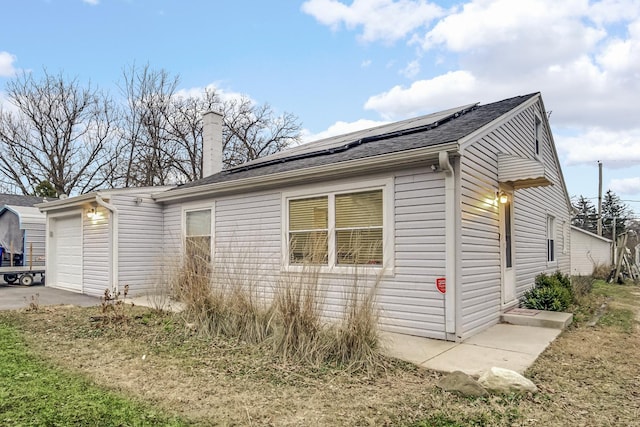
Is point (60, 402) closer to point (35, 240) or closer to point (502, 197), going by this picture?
point (502, 197)

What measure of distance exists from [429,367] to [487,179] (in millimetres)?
3233

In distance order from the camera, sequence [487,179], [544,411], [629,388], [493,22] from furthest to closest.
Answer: [493,22]
[487,179]
[629,388]
[544,411]

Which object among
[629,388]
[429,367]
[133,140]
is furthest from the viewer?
[133,140]

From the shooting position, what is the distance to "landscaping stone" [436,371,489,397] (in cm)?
316

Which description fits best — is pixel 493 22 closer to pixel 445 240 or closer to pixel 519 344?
pixel 445 240

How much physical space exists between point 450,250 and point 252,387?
112 inches

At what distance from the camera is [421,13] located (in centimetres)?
989

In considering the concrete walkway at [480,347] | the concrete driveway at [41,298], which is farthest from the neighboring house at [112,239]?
the concrete walkway at [480,347]

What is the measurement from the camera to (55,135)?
20.5m

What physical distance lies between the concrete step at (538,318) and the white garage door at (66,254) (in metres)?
9.48

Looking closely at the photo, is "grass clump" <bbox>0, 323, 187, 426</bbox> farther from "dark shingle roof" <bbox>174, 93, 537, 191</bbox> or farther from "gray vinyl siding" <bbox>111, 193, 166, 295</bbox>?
"gray vinyl siding" <bbox>111, 193, 166, 295</bbox>

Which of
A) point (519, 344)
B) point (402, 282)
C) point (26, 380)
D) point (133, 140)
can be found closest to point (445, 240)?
point (402, 282)

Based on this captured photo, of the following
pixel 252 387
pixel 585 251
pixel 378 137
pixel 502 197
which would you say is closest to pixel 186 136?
pixel 378 137

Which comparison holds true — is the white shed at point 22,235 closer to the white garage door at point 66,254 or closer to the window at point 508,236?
the white garage door at point 66,254
